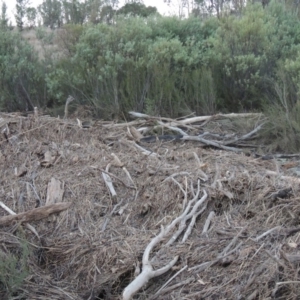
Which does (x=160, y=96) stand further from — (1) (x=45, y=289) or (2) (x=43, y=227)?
(1) (x=45, y=289)

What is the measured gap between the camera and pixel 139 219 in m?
5.55

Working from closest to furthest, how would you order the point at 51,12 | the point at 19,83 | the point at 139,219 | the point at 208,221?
the point at 208,221
the point at 139,219
the point at 19,83
the point at 51,12

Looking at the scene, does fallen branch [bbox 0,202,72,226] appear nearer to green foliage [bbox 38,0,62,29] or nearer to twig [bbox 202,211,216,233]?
twig [bbox 202,211,216,233]

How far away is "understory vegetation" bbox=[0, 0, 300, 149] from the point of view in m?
9.56

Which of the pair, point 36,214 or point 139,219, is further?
point 139,219

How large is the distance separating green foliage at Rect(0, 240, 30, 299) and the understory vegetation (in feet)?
Answer: 16.2

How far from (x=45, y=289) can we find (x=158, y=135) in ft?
13.3

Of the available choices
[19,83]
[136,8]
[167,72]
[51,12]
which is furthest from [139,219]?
[51,12]

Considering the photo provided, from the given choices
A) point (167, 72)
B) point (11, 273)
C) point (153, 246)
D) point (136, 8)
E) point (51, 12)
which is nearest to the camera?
point (11, 273)

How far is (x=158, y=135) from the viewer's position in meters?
8.33

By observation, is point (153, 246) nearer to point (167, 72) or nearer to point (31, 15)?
point (167, 72)

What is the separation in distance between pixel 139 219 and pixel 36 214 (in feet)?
3.24

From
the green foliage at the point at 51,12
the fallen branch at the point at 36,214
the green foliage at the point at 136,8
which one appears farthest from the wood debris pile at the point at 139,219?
the green foliage at the point at 51,12

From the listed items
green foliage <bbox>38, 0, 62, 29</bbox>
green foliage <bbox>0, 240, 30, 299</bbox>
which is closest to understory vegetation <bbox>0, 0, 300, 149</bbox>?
green foliage <bbox>0, 240, 30, 299</bbox>
